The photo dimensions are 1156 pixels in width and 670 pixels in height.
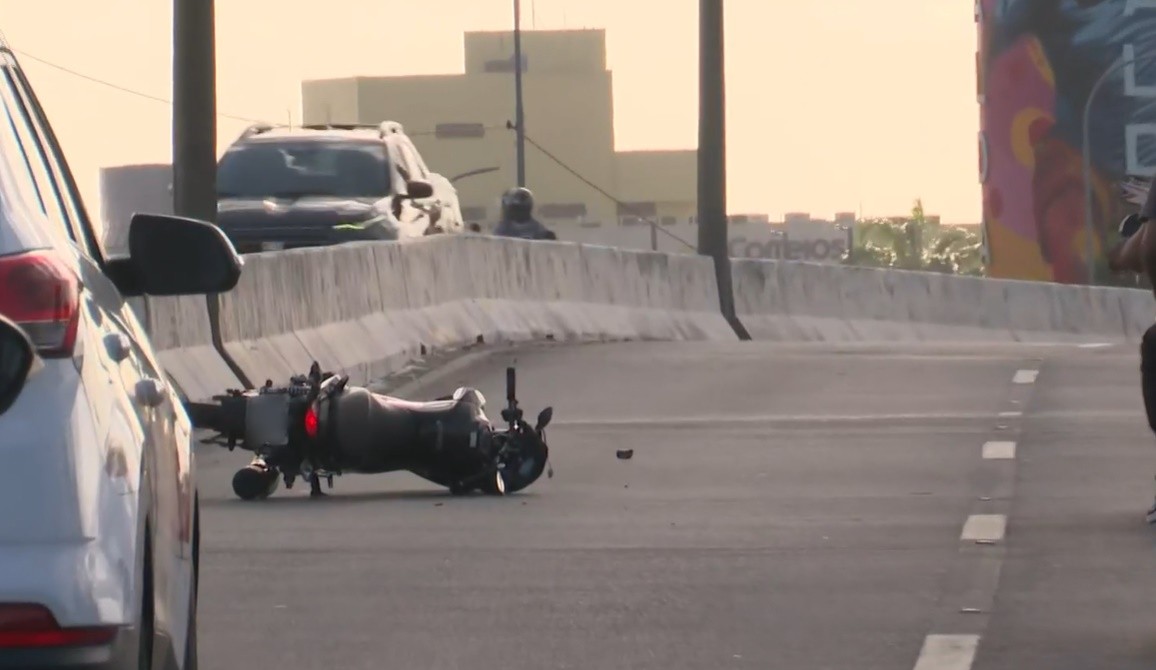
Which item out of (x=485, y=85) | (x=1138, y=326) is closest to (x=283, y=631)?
(x=1138, y=326)

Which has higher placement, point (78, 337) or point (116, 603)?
point (78, 337)

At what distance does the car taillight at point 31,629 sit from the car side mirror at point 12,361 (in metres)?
0.32

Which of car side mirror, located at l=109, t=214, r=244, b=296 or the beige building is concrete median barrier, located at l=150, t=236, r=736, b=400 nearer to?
car side mirror, located at l=109, t=214, r=244, b=296

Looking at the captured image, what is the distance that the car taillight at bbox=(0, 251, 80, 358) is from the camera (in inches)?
185

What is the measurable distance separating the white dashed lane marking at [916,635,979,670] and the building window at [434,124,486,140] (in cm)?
16700

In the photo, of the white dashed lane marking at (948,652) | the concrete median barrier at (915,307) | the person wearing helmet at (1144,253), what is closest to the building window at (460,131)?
the concrete median barrier at (915,307)

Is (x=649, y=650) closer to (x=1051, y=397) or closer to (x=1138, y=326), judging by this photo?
(x=1051, y=397)

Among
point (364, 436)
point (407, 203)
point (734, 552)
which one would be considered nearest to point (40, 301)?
point (734, 552)

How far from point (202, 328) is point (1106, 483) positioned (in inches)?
237

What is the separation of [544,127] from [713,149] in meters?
153

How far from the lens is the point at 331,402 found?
11.7 metres

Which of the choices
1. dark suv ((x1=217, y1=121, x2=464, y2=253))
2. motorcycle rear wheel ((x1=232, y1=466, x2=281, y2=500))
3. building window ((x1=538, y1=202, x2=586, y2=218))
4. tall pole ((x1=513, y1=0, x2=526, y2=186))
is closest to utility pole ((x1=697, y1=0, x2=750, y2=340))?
dark suv ((x1=217, y1=121, x2=464, y2=253))

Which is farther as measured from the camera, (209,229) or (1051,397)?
(1051,397)

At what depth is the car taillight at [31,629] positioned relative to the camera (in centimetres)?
453
